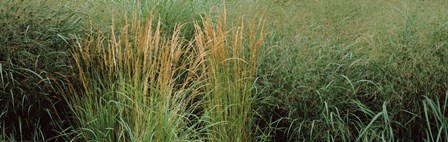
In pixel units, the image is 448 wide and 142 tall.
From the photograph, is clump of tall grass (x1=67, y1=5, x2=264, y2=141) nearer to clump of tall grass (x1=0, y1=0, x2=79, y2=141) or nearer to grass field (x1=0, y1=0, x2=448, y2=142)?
grass field (x1=0, y1=0, x2=448, y2=142)

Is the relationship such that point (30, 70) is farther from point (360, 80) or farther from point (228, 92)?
point (360, 80)

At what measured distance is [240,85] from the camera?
3307 mm

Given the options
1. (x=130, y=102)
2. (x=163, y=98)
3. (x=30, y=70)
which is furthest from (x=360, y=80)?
(x=30, y=70)

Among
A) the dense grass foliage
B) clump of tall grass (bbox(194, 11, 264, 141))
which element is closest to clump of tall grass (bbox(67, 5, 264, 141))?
clump of tall grass (bbox(194, 11, 264, 141))

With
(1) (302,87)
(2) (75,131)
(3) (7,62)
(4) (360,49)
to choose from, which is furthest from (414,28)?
(3) (7,62)

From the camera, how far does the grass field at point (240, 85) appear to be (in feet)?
10.5

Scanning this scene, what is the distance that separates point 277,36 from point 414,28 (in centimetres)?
79

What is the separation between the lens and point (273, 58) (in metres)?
3.71

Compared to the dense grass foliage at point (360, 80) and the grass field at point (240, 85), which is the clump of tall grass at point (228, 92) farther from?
the dense grass foliage at point (360, 80)

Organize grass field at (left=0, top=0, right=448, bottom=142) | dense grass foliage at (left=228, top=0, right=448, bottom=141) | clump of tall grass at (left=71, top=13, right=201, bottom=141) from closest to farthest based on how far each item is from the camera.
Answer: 1. clump of tall grass at (left=71, top=13, right=201, bottom=141)
2. grass field at (left=0, top=0, right=448, bottom=142)
3. dense grass foliage at (left=228, top=0, right=448, bottom=141)

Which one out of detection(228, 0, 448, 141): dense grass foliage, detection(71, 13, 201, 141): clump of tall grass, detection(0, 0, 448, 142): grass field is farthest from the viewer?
detection(228, 0, 448, 141): dense grass foliage

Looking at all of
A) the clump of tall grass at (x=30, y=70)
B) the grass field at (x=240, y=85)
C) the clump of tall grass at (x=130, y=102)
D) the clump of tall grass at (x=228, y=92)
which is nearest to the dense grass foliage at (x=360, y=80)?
the grass field at (x=240, y=85)

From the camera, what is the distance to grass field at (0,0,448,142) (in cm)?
320

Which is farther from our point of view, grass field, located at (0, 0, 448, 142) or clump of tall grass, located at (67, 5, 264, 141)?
grass field, located at (0, 0, 448, 142)
